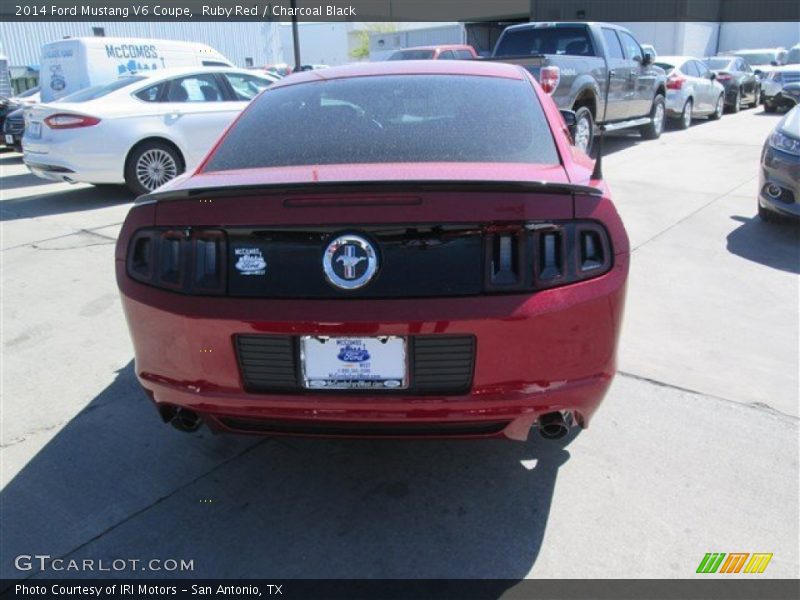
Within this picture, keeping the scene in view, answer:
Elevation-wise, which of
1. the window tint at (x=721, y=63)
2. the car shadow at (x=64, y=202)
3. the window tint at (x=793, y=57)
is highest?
the window tint at (x=721, y=63)

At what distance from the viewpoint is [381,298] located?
2.17 m

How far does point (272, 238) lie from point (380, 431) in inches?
30.0

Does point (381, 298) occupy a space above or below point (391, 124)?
below

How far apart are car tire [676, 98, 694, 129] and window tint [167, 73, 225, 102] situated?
10.0 meters

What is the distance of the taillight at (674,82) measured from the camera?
1388cm

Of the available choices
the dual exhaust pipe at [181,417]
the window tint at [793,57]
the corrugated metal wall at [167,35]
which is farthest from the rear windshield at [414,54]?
the corrugated metal wall at [167,35]

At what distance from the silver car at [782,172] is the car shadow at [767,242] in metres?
0.23

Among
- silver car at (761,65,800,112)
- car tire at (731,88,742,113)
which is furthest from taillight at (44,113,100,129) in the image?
silver car at (761,65,800,112)

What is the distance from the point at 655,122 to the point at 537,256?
12047mm

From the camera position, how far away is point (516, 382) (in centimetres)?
224

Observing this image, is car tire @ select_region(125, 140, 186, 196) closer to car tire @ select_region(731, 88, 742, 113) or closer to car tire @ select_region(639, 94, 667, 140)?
car tire @ select_region(639, 94, 667, 140)

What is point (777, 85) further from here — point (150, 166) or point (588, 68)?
point (150, 166)

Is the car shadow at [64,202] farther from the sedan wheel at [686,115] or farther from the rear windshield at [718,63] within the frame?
the rear windshield at [718,63]

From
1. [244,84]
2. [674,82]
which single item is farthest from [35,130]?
[674,82]
